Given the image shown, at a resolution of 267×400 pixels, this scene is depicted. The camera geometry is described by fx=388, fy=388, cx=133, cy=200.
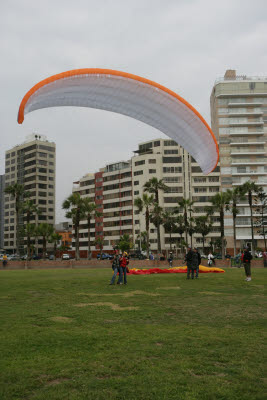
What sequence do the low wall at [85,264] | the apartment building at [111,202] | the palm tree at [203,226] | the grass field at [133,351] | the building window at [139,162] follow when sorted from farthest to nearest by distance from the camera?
the apartment building at [111,202] < the building window at [139,162] < the palm tree at [203,226] < the low wall at [85,264] < the grass field at [133,351]

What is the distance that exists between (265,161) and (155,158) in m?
→ 31.0

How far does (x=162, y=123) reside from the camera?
19.6 m

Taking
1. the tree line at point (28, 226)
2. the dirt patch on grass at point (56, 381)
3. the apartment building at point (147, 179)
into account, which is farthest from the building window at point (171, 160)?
the dirt patch on grass at point (56, 381)

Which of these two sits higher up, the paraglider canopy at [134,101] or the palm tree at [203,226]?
the paraglider canopy at [134,101]

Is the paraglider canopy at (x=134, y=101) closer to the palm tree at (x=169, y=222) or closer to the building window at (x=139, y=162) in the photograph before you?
the palm tree at (x=169, y=222)

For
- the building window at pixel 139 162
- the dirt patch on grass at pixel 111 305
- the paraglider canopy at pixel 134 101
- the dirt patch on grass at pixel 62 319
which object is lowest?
the dirt patch on grass at pixel 111 305

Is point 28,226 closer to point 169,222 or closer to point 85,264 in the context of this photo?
point 169,222

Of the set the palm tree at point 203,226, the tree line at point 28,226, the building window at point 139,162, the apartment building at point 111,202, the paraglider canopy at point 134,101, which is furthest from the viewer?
the apartment building at point 111,202

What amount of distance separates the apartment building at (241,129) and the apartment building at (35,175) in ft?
197

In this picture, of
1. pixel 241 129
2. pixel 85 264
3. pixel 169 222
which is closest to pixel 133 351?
pixel 85 264

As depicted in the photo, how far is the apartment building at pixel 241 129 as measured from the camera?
109m

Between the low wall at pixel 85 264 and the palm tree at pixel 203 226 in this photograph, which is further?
the palm tree at pixel 203 226

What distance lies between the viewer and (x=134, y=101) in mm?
18641

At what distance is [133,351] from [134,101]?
13.8m
